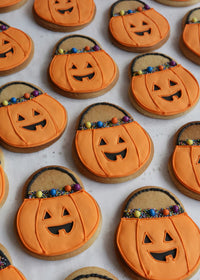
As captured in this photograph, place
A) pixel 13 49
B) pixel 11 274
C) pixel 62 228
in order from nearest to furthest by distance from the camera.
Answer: pixel 11 274 → pixel 62 228 → pixel 13 49

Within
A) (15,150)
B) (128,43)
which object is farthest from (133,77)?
(15,150)

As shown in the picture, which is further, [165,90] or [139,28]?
[139,28]

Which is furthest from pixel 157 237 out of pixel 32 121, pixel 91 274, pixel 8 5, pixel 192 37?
pixel 8 5

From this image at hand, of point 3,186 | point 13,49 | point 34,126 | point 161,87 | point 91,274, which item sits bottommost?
point 91,274

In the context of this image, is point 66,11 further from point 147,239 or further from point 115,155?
point 147,239

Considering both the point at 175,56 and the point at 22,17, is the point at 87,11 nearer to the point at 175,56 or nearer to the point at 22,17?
the point at 22,17
